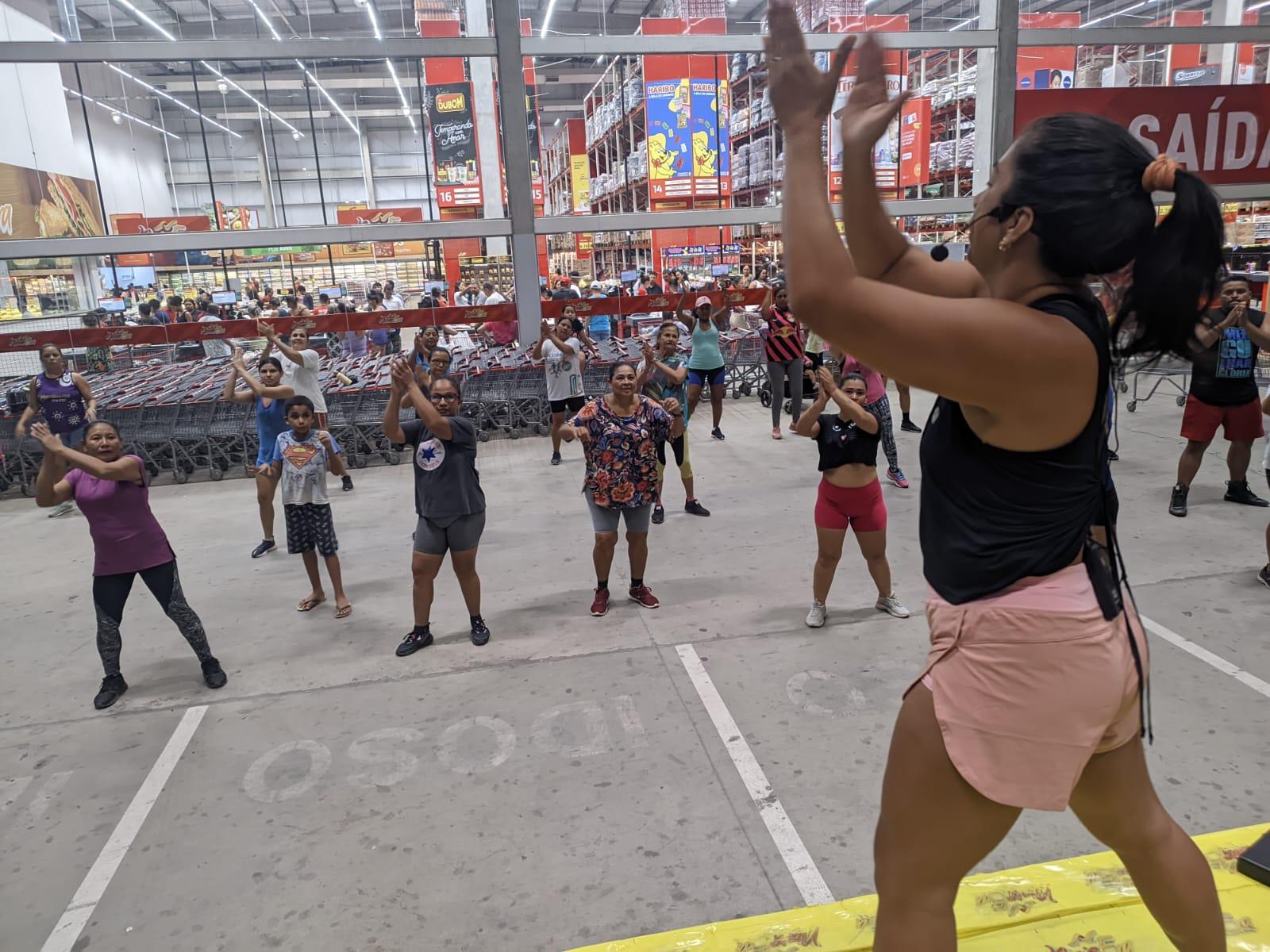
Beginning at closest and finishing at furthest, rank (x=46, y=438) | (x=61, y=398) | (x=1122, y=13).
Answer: (x=46, y=438) → (x=61, y=398) → (x=1122, y=13)

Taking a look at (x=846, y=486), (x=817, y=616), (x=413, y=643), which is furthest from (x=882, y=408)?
(x=413, y=643)

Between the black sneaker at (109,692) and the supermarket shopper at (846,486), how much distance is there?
3.87 metres

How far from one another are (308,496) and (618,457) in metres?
2.07

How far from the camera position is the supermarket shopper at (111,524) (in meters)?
4.29

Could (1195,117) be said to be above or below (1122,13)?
below

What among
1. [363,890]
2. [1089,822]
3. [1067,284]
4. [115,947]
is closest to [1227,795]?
[1089,822]

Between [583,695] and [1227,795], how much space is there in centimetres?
276

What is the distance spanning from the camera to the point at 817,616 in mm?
5012

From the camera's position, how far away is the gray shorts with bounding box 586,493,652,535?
5277 millimetres

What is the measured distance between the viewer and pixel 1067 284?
1336 mm

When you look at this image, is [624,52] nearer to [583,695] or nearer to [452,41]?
[452,41]

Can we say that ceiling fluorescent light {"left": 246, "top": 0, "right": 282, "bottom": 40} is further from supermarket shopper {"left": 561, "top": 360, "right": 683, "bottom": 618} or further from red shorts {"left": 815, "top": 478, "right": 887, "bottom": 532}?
red shorts {"left": 815, "top": 478, "right": 887, "bottom": 532}

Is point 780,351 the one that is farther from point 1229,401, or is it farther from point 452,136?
point 452,136

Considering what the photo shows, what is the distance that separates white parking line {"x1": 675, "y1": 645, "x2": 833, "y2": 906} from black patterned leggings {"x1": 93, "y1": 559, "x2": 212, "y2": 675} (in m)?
2.69
